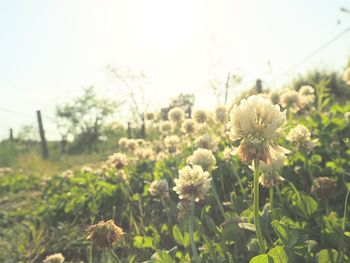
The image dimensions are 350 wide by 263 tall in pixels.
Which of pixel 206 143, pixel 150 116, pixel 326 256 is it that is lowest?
pixel 326 256

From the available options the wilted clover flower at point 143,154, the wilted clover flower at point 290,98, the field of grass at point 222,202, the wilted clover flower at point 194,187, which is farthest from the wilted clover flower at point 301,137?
the wilted clover flower at point 143,154

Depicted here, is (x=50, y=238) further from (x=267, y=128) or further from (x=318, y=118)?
(x=267, y=128)

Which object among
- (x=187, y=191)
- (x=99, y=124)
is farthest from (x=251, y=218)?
(x=99, y=124)

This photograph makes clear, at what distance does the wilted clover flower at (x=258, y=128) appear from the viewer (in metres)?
1.28

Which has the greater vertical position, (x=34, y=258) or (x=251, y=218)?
(x=251, y=218)

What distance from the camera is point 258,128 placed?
1299mm

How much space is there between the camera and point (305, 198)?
Result: 213 centimetres

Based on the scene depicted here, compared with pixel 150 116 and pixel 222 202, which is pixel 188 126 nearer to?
pixel 222 202

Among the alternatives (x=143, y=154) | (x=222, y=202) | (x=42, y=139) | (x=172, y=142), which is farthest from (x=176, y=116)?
(x=42, y=139)

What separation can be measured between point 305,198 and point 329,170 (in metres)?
0.99

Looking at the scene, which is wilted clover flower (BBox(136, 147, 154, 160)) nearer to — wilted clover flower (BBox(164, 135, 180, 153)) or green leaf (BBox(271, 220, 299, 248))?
wilted clover flower (BBox(164, 135, 180, 153))

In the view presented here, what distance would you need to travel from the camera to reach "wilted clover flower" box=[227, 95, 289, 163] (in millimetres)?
1277

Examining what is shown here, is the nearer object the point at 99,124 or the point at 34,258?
the point at 34,258

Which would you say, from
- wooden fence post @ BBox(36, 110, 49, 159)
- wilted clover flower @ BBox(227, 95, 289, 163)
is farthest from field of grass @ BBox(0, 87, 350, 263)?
wooden fence post @ BBox(36, 110, 49, 159)
